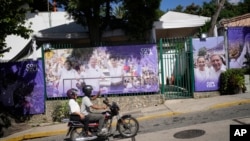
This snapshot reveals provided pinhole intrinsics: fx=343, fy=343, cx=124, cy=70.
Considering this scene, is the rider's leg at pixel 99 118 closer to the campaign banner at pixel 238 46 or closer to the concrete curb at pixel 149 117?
the concrete curb at pixel 149 117

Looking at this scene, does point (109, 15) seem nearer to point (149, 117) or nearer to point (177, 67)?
point (177, 67)

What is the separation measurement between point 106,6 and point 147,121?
6.77 meters

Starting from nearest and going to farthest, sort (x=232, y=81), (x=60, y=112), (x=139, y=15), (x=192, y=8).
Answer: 1. (x=60, y=112)
2. (x=232, y=81)
3. (x=139, y=15)
4. (x=192, y=8)

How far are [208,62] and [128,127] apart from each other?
6.63 meters

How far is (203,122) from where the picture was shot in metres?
9.95

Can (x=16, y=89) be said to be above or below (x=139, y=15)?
below

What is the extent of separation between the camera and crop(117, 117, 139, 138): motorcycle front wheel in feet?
30.3

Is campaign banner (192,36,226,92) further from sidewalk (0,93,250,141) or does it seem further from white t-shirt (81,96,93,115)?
white t-shirt (81,96,93,115)

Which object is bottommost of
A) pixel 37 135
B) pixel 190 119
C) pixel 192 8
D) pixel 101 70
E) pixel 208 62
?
pixel 37 135

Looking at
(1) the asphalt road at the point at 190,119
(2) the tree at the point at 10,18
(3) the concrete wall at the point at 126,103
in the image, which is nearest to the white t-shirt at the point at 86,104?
(1) the asphalt road at the point at 190,119

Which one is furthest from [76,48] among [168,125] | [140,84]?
[168,125]

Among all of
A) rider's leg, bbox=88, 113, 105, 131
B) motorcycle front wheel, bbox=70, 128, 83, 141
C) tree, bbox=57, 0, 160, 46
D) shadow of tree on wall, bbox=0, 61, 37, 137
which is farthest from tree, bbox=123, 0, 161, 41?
motorcycle front wheel, bbox=70, 128, 83, 141

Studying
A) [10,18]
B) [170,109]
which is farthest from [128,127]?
[10,18]

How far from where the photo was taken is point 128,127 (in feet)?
30.5
